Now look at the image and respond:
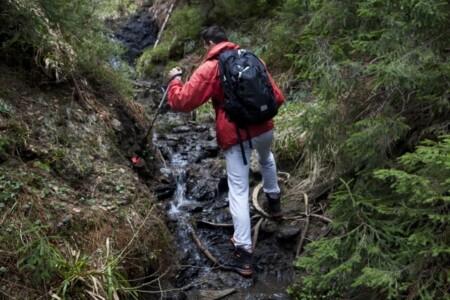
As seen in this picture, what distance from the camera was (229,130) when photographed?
464 centimetres

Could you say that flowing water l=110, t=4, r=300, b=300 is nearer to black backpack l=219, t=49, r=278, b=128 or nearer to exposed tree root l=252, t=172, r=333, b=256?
exposed tree root l=252, t=172, r=333, b=256

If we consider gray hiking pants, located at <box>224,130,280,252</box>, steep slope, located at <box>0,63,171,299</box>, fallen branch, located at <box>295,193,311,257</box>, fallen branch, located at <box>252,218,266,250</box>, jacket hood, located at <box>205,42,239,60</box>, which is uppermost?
jacket hood, located at <box>205,42,239,60</box>

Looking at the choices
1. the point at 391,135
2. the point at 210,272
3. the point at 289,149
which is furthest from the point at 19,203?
the point at 289,149

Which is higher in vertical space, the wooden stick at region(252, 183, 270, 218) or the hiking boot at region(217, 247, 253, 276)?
the hiking boot at region(217, 247, 253, 276)

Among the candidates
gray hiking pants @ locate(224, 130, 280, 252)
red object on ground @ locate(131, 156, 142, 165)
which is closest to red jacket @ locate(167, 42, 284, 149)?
gray hiking pants @ locate(224, 130, 280, 252)

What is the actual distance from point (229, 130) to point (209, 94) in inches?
15.6

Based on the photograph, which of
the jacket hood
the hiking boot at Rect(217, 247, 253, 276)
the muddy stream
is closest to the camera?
the jacket hood

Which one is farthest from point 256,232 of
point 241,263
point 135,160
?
point 135,160

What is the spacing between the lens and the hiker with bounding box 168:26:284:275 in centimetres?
454

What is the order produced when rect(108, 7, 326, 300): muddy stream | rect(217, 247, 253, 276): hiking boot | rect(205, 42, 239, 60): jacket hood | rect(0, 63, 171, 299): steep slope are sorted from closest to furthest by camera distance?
rect(0, 63, 171, 299): steep slope < rect(205, 42, 239, 60): jacket hood < rect(108, 7, 326, 300): muddy stream < rect(217, 247, 253, 276): hiking boot

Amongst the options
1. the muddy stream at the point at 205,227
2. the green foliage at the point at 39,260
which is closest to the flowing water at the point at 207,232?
the muddy stream at the point at 205,227

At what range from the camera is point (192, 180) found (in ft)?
22.7

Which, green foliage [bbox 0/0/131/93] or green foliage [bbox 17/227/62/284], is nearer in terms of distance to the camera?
green foliage [bbox 17/227/62/284]

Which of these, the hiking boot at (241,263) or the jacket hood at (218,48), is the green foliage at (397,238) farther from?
the jacket hood at (218,48)
